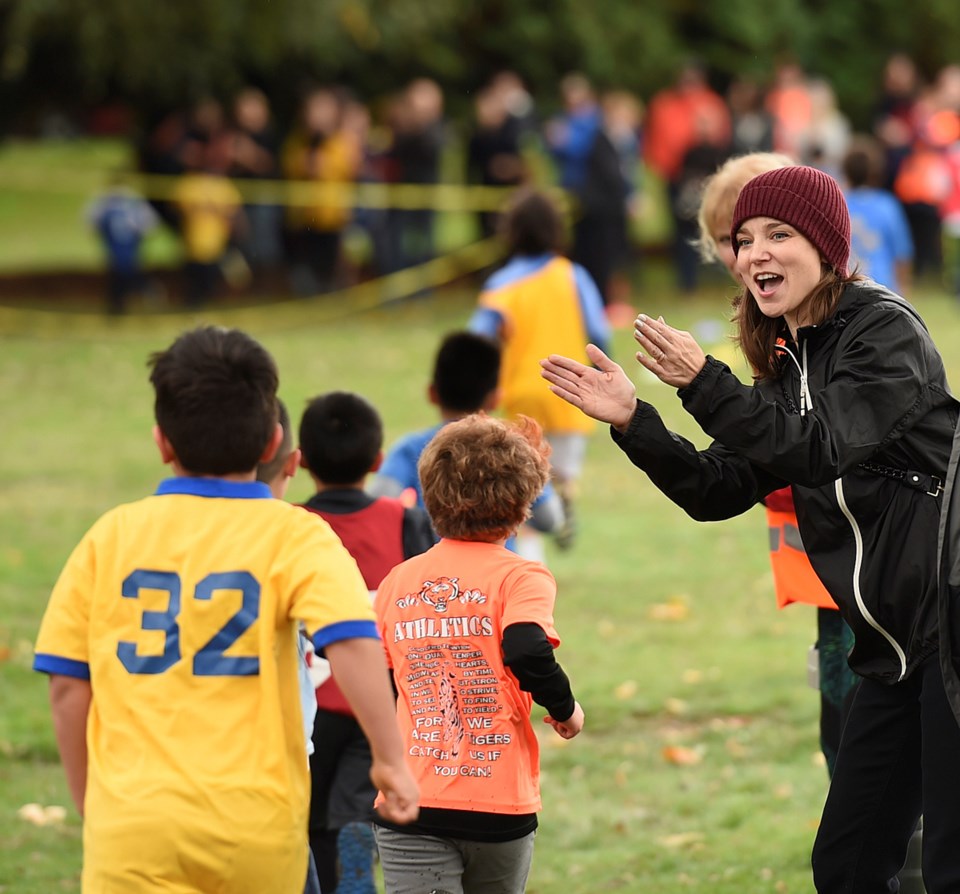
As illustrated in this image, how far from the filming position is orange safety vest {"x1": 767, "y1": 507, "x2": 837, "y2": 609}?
4.67 m

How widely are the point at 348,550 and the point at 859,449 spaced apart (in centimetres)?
160

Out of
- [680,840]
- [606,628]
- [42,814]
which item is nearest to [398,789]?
Answer: [680,840]

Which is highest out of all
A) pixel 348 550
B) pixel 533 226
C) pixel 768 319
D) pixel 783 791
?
pixel 533 226

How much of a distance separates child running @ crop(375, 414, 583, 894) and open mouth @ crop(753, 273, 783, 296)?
703 millimetres

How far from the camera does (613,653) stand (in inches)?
320

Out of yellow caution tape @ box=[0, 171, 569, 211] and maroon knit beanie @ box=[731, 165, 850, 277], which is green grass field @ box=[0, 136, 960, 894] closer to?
maroon knit beanie @ box=[731, 165, 850, 277]

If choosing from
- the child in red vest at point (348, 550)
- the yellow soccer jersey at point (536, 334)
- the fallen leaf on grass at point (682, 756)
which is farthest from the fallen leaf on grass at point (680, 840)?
the yellow soccer jersey at point (536, 334)

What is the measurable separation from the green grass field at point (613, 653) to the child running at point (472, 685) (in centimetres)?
168

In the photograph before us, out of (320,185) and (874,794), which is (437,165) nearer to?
(320,185)

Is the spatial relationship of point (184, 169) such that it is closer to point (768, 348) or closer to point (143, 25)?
point (143, 25)

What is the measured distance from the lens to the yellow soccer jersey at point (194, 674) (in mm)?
3174

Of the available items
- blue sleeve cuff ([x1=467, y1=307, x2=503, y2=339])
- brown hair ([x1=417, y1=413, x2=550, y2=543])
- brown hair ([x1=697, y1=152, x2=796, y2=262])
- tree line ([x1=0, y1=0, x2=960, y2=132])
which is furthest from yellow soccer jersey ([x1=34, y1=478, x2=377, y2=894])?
tree line ([x1=0, y1=0, x2=960, y2=132])

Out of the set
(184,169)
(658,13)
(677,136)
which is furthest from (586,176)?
(658,13)

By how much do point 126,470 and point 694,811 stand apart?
274 inches
